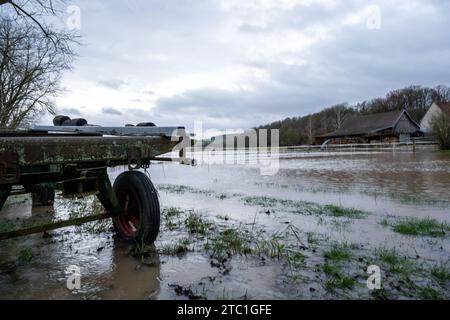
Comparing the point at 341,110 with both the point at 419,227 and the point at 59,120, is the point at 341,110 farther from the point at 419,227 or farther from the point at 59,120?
the point at 59,120

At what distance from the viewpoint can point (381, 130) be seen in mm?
53438

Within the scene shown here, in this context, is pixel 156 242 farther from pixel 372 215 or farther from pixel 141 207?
pixel 372 215

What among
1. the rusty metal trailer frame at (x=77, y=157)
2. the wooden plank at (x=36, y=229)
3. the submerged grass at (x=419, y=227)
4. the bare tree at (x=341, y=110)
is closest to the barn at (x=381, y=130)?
the bare tree at (x=341, y=110)

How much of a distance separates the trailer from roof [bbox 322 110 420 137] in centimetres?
5423

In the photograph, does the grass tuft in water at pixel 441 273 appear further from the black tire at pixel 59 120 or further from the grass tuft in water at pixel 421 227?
the black tire at pixel 59 120

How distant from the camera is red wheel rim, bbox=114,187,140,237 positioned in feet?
14.8

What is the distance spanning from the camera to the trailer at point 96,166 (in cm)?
326

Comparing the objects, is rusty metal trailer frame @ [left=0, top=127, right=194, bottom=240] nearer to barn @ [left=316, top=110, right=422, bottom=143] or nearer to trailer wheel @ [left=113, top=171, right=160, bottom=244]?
trailer wheel @ [left=113, top=171, right=160, bottom=244]

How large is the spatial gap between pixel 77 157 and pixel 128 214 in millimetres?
1269

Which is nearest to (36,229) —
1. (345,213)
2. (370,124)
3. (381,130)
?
(345,213)

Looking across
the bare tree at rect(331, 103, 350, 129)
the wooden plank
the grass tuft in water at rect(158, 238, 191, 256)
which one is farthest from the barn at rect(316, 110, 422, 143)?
the wooden plank

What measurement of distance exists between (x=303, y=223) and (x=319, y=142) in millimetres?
58075

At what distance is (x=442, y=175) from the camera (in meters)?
12.4
